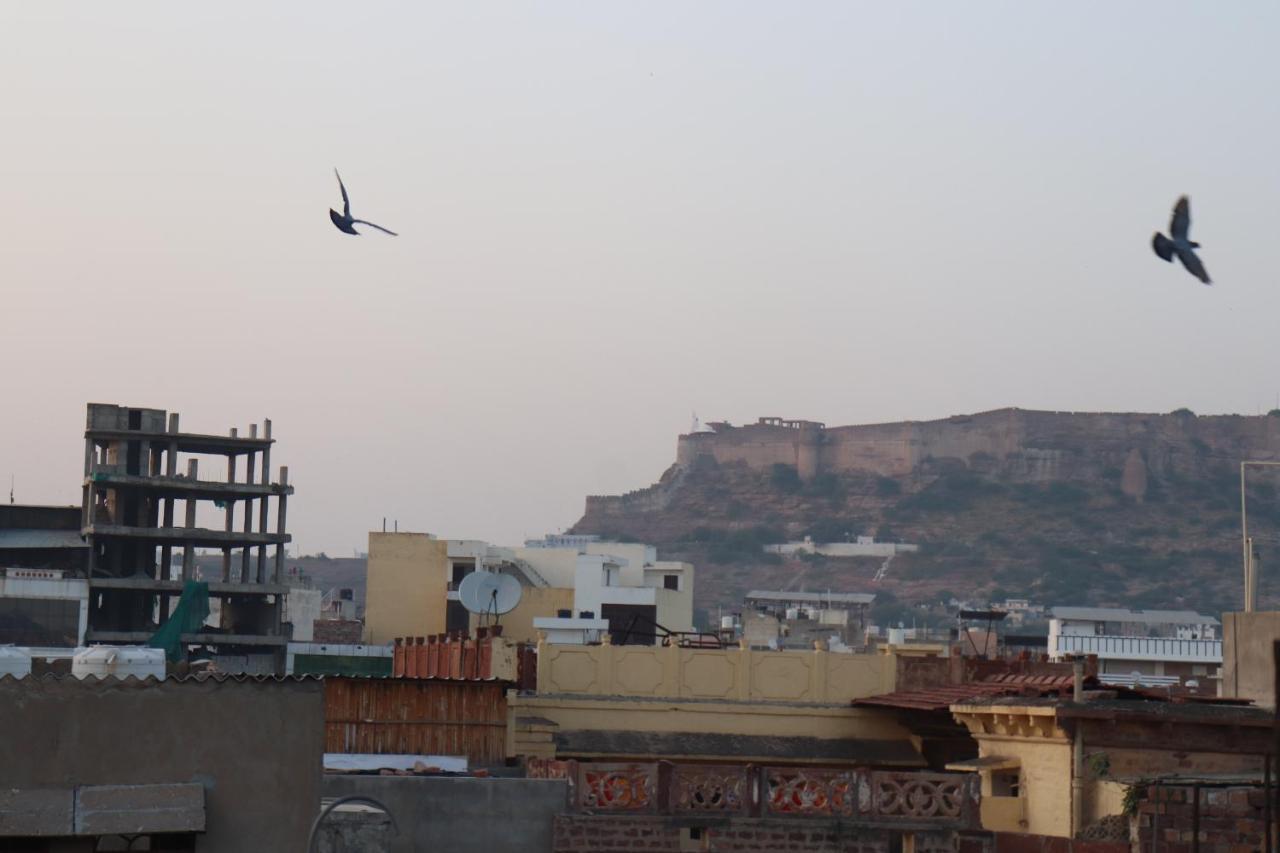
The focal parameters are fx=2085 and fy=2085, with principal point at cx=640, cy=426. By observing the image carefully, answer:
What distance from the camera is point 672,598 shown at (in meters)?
62.8

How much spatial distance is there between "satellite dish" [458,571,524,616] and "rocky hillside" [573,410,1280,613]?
131 meters

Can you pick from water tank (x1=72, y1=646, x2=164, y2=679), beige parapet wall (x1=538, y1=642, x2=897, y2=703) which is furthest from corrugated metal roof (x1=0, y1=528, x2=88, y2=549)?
water tank (x1=72, y1=646, x2=164, y2=679)

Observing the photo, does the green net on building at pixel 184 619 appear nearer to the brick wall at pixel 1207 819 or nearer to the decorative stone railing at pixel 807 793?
the decorative stone railing at pixel 807 793

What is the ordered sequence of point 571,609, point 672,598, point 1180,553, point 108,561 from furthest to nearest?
point 1180,553 < point 108,561 < point 672,598 < point 571,609

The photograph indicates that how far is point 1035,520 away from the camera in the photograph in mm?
187875

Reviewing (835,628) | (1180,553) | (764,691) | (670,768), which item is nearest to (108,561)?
(835,628)

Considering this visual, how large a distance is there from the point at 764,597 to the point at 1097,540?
311ft

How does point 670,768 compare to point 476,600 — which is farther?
point 476,600

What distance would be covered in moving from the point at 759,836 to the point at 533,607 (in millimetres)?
39727

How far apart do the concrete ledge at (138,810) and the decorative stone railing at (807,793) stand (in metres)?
5.48

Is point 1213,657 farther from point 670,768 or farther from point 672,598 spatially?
point 670,768

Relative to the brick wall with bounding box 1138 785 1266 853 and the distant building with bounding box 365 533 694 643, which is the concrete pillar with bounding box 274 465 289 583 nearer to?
the distant building with bounding box 365 533 694 643

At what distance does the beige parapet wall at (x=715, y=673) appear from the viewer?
29.8m

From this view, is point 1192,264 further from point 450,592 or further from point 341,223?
point 450,592
